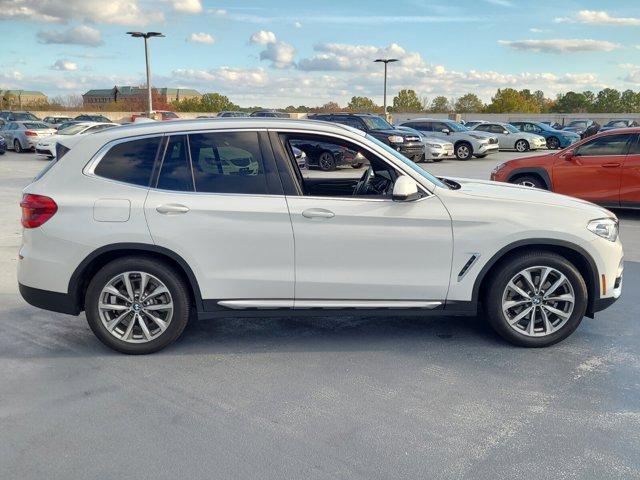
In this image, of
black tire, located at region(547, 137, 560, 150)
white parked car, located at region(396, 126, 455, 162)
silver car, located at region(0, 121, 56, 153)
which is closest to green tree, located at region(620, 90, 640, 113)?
black tire, located at region(547, 137, 560, 150)

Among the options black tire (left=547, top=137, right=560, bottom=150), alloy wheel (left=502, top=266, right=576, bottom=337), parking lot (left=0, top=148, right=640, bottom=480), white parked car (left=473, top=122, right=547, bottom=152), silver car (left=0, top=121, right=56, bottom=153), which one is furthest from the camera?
black tire (left=547, top=137, right=560, bottom=150)

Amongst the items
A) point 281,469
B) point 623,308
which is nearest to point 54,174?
point 281,469

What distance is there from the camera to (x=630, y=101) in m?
86.6

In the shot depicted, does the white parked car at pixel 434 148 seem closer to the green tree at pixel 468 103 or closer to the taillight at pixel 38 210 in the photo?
the taillight at pixel 38 210

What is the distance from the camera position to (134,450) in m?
3.13

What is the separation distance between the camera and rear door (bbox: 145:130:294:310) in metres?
4.20

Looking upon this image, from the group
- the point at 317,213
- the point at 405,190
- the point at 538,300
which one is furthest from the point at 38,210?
the point at 538,300

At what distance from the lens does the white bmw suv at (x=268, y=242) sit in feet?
13.8

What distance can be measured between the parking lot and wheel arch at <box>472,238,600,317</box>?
45 cm

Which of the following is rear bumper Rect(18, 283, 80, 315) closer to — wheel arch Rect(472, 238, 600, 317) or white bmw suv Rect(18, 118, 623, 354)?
white bmw suv Rect(18, 118, 623, 354)

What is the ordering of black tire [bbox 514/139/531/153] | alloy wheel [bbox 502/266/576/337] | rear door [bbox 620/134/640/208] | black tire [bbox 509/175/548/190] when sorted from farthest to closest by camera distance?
black tire [bbox 514/139/531/153] < black tire [bbox 509/175/548/190] < rear door [bbox 620/134/640/208] < alloy wheel [bbox 502/266/576/337]

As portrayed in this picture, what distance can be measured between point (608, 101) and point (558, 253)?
321 feet

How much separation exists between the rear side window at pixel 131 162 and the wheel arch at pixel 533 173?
808cm

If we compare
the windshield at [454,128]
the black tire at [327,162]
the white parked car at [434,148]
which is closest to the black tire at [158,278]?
the black tire at [327,162]
